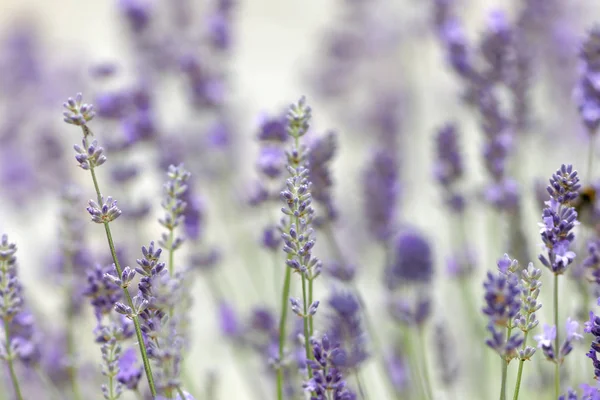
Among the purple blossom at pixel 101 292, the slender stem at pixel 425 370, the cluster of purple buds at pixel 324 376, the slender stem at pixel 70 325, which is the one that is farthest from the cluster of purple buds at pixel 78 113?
the slender stem at pixel 425 370

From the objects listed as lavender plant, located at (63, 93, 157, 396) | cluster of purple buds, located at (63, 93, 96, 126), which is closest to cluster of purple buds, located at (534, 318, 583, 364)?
lavender plant, located at (63, 93, 157, 396)

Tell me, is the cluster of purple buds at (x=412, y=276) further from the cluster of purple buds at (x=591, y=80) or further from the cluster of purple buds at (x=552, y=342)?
the cluster of purple buds at (x=552, y=342)

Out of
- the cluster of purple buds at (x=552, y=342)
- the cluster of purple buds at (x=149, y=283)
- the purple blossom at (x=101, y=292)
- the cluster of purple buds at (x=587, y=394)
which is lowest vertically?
the cluster of purple buds at (x=587, y=394)

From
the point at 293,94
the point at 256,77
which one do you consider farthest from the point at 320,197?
the point at 256,77

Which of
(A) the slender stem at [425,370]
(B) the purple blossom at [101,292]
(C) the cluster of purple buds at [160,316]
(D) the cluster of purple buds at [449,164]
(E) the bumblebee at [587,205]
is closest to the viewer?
(C) the cluster of purple buds at [160,316]

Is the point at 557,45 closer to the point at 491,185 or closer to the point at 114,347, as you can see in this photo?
the point at 491,185

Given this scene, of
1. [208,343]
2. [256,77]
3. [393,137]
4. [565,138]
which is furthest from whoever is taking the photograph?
[256,77]

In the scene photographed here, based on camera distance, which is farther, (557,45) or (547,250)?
(557,45)
